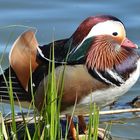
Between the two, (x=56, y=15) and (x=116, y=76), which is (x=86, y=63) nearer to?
(x=116, y=76)

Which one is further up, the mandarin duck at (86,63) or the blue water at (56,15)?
the mandarin duck at (86,63)

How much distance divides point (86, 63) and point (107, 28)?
26 cm

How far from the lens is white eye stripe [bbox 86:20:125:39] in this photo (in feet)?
14.3

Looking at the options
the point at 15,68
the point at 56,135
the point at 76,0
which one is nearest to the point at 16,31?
the point at 76,0

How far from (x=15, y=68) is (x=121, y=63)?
68 cm

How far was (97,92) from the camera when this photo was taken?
4.38 m

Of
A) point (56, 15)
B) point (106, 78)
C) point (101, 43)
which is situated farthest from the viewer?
point (56, 15)

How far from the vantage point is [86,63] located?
4422 millimetres

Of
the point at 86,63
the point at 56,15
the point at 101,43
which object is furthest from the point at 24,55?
the point at 56,15

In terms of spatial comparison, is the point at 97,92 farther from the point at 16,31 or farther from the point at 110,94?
the point at 16,31

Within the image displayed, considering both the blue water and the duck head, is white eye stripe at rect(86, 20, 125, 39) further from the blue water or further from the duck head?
the blue water

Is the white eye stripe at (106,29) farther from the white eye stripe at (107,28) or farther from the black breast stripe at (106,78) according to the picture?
the black breast stripe at (106,78)

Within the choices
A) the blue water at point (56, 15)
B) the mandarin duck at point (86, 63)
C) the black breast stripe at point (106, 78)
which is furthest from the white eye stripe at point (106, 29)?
the blue water at point (56, 15)

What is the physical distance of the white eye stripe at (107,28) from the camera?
14.3 feet
